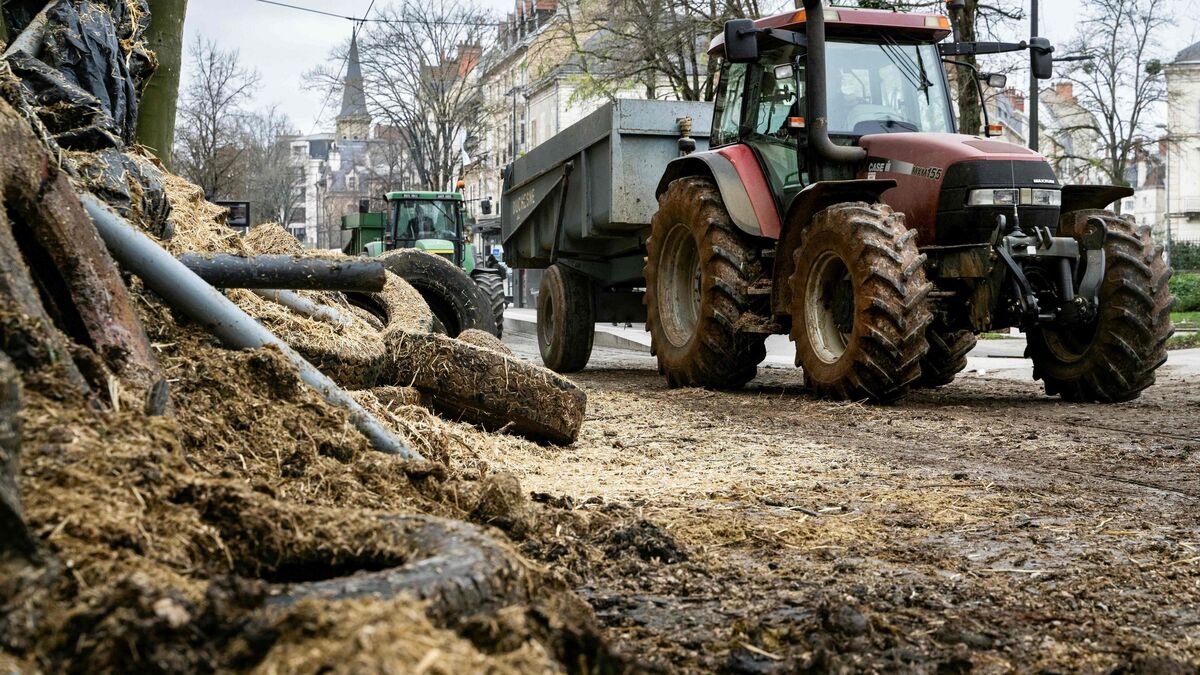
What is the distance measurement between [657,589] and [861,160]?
7.08 meters

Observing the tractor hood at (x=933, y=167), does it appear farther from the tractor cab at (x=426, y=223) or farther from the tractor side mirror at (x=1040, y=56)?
the tractor cab at (x=426, y=223)

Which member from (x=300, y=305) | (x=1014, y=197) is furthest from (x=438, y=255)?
(x=300, y=305)

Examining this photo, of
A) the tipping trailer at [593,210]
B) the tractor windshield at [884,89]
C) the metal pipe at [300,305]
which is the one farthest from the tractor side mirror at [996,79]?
the metal pipe at [300,305]

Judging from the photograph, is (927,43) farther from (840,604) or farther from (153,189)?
(840,604)

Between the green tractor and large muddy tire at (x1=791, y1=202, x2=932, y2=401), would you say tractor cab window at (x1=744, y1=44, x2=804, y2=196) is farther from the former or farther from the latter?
the green tractor

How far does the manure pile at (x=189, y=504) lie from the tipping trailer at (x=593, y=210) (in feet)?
24.1

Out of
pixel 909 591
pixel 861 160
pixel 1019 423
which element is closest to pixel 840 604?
pixel 909 591

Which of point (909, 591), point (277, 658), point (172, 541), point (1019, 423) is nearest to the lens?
point (277, 658)

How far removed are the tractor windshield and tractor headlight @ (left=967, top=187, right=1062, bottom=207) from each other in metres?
1.20

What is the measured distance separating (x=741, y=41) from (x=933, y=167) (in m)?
1.72

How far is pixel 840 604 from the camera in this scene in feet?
10.9

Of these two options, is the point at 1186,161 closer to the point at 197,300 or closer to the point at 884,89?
the point at 884,89

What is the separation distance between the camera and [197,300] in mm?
4301

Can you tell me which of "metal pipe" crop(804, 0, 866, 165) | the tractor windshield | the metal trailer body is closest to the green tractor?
the metal trailer body
